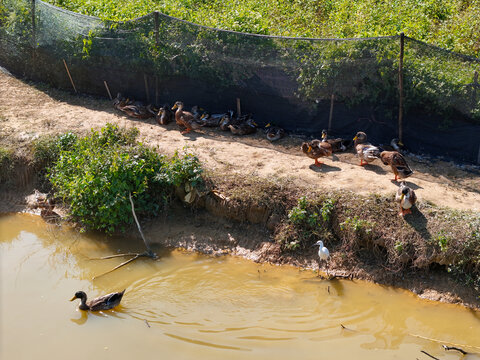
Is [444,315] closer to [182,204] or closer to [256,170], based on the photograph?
[256,170]

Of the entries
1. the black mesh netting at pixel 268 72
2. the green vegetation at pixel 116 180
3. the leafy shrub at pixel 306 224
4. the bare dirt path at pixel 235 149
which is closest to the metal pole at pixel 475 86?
the black mesh netting at pixel 268 72

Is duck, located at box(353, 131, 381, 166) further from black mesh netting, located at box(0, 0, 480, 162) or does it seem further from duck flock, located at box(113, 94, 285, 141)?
duck flock, located at box(113, 94, 285, 141)

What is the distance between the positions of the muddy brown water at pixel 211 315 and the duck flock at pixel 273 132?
2055mm

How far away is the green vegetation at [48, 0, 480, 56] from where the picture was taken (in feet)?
46.7

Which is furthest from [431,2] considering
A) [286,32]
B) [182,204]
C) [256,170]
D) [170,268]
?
[170,268]

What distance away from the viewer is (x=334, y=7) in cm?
1722

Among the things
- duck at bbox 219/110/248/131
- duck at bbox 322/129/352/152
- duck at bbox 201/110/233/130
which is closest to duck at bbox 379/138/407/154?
duck at bbox 322/129/352/152

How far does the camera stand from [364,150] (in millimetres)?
11266

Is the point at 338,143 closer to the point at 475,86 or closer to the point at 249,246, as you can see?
the point at 475,86

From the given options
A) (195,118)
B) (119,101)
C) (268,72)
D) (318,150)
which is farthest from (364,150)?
(119,101)

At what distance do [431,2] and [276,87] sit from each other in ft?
22.7

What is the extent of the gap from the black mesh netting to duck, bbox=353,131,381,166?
19.1 inches

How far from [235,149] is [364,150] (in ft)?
9.72

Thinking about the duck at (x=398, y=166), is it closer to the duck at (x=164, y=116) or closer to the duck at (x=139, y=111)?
the duck at (x=164, y=116)
